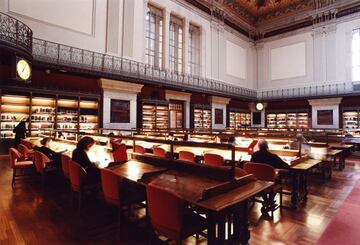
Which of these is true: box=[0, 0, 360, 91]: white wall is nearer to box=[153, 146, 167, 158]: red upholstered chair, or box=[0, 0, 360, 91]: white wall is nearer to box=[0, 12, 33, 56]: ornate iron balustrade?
box=[0, 12, 33, 56]: ornate iron balustrade

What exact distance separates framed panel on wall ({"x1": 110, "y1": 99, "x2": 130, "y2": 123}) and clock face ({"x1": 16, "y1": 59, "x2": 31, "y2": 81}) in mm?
4155

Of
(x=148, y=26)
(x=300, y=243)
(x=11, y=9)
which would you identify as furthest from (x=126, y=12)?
(x=300, y=243)

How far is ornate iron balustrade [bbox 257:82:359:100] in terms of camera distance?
1614 centimetres

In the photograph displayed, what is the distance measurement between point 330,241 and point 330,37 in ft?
62.6

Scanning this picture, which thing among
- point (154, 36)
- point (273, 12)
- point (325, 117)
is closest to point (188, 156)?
point (154, 36)

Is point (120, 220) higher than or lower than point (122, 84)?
lower

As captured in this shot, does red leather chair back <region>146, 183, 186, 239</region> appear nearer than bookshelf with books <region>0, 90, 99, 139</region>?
Yes

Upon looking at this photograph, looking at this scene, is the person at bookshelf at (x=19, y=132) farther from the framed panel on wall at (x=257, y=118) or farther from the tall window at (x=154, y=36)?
the framed panel on wall at (x=257, y=118)

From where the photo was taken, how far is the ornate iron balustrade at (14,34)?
257 inches

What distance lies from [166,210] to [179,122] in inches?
504

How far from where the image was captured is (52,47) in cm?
969

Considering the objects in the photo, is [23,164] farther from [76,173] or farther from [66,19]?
[66,19]

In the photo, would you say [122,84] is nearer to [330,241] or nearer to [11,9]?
[11,9]

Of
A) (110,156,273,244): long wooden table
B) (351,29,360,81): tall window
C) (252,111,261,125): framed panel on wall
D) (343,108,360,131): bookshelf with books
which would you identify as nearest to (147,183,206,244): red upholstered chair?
(110,156,273,244): long wooden table
